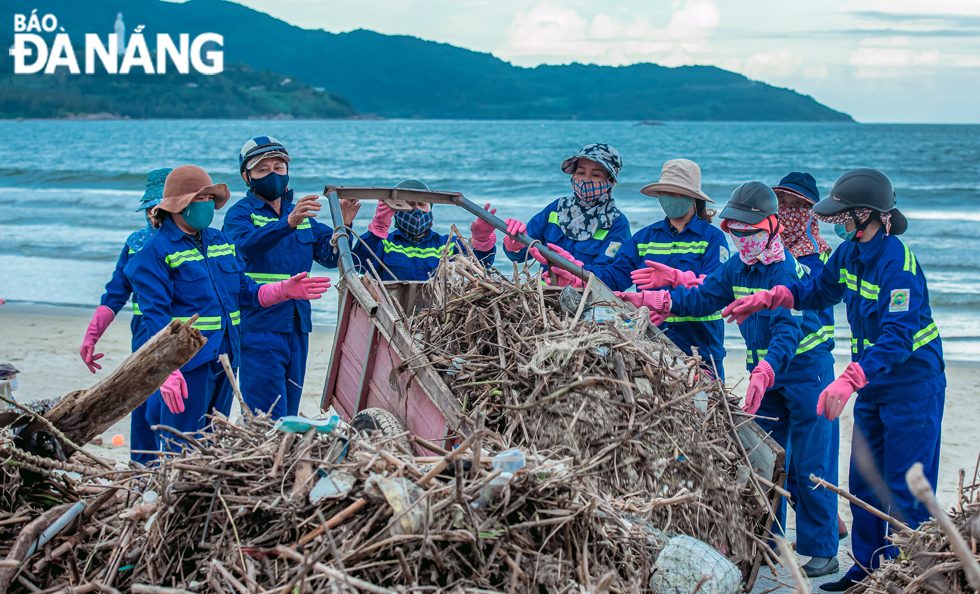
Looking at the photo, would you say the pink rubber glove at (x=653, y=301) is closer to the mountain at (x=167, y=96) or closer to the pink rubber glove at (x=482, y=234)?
the pink rubber glove at (x=482, y=234)

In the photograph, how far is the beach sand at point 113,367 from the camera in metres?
6.04

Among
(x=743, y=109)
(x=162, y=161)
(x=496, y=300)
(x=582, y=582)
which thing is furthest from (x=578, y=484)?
(x=743, y=109)

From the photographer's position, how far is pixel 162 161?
145 ft

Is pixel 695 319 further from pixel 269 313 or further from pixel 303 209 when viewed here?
pixel 269 313

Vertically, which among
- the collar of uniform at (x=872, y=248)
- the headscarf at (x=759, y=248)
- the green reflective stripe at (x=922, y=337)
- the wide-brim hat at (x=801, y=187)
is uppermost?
the wide-brim hat at (x=801, y=187)

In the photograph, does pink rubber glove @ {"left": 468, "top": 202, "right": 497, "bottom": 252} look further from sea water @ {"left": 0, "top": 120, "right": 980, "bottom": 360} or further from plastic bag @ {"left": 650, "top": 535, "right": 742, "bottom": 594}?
sea water @ {"left": 0, "top": 120, "right": 980, "bottom": 360}

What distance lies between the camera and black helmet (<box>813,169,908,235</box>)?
3713mm

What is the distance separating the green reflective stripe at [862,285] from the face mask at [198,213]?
3341mm

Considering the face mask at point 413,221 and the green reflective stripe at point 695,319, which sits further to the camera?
the face mask at point 413,221

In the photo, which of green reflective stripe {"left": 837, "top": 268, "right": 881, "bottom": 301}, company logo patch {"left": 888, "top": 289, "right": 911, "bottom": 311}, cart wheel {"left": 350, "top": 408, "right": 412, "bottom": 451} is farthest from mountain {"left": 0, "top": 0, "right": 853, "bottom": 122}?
cart wheel {"left": 350, "top": 408, "right": 412, "bottom": 451}

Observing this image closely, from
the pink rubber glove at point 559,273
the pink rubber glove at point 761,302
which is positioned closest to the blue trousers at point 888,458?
the pink rubber glove at point 761,302

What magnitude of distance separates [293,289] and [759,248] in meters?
2.74

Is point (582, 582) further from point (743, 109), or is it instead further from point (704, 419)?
point (743, 109)

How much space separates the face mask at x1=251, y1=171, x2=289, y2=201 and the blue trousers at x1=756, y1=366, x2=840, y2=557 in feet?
11.1
